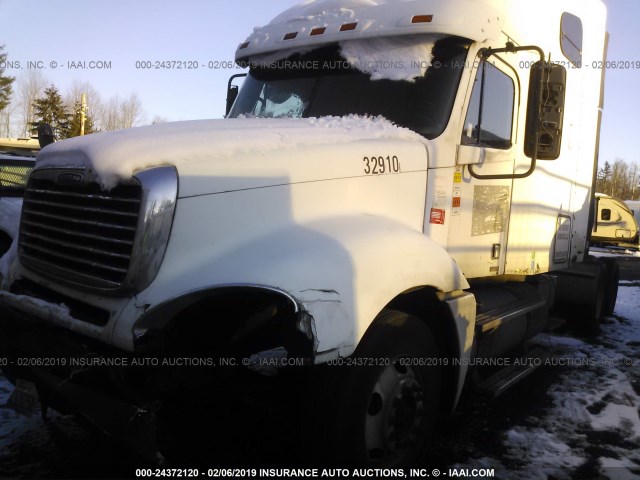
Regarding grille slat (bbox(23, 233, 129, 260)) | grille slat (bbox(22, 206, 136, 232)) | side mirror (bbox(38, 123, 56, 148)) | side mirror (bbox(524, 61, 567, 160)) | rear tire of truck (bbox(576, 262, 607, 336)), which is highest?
side mirror (bbox(524, 61, 567, 160))

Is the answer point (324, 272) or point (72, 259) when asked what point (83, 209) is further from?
point (324, 272)

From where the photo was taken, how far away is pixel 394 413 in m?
2.77

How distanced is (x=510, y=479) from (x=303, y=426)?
1562 millimetres

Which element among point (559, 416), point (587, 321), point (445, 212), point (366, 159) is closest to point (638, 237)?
point (587, 321)

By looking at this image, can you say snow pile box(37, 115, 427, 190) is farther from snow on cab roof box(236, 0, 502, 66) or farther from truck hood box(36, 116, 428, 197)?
snow on cab roof box(236, 0, 502, 66)

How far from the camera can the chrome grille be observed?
2.36 m

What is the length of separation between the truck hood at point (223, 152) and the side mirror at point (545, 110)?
40.9 inches

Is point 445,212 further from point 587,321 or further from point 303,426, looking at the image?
point 587,321

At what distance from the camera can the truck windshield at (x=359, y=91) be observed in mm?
3566

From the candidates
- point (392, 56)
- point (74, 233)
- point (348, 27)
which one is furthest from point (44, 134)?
point (392, 56)

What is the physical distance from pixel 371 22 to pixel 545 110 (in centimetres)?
143

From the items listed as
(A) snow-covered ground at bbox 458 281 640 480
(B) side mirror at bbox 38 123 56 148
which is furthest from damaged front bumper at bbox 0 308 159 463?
(A) snow-covered ground at bbox 458 281 640 480

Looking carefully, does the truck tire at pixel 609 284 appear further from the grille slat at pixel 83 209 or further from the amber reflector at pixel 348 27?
the grille slat at pixel 83 209

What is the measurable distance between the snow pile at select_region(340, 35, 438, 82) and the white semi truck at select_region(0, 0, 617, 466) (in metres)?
0.01
